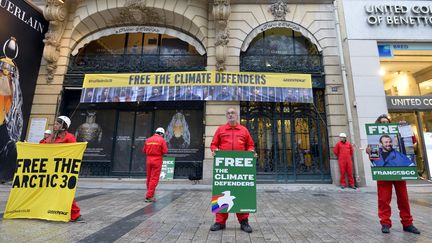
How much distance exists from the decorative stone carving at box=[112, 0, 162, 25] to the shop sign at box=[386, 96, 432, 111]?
1203 centimetres

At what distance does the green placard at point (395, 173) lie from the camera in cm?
406

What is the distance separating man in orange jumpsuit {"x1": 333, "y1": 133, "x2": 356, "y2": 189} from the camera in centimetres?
977

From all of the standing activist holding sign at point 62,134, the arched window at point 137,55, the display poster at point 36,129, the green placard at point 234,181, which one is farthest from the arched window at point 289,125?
the display poster at point 36,129

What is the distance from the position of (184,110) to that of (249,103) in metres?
3.34

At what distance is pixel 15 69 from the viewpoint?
10.3 meters

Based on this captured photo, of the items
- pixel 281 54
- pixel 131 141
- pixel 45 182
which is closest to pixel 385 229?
pixel 45 182

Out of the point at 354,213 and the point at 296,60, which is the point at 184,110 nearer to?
the point at 296,60

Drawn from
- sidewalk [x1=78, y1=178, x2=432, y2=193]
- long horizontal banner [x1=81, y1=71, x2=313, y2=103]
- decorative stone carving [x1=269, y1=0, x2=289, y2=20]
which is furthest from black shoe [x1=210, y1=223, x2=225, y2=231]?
decorative stone carving [x1=269, y1=0, x2=289, y2=20]

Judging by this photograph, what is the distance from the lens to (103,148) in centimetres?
1168

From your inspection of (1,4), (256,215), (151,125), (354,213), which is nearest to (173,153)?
(151,125)

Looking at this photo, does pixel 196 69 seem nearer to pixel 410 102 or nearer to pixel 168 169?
pixel 168 169

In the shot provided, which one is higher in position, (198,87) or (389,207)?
(198,87)

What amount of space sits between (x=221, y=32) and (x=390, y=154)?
8892 mm

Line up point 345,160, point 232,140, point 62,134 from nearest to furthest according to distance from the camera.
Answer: point 232,140 → point 62,134 → point 345,160
